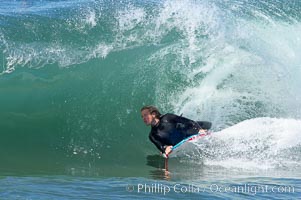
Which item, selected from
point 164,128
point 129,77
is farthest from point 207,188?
point 129,77

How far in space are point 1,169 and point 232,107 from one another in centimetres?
471

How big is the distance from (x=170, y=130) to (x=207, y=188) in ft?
6.04

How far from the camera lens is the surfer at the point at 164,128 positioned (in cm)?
846

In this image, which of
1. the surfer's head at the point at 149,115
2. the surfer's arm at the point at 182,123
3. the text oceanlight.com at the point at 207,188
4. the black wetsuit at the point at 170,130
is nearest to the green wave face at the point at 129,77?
the black wetsuit at the point at 170,130

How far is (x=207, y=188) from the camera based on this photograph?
6.87 m

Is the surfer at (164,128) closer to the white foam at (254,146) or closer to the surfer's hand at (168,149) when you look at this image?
the surfer's hand at (168,149)

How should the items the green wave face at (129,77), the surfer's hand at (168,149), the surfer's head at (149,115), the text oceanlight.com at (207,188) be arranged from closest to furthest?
the text oceanlight.com at (207,188) < the surfer's hand at (168,149) < the surfer's head at (149,115) < the green wave face at (129,77)

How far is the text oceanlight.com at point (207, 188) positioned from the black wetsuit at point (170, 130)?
1528 mm

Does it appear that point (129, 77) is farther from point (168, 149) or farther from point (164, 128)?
point (168, 149)

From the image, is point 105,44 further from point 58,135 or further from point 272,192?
point 272,192

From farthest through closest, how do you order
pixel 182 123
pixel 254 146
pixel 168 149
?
pixel 254 146
pixel 182 123
pixel 168 149

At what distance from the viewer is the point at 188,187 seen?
685cm

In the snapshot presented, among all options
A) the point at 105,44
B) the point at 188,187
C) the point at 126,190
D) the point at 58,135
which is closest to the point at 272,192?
the point at 188,187

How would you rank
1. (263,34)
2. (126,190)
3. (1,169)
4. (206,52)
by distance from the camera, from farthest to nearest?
(263,34) → (206,52) → (1,169) → (126,190)
